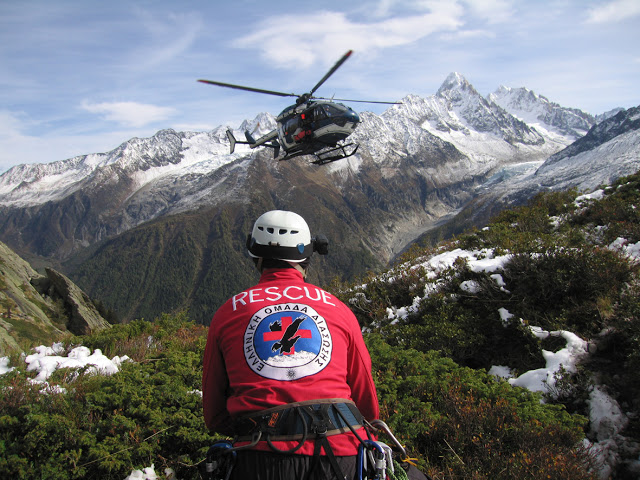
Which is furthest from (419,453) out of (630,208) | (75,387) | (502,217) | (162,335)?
(502,217)

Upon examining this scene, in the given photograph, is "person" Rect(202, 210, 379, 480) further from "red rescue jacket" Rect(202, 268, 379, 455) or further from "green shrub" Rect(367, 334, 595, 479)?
"green shrub" Rect(367, 334, 595, 479)

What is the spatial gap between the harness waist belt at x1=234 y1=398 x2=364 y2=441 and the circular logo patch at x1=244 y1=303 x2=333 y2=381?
0.89 ft

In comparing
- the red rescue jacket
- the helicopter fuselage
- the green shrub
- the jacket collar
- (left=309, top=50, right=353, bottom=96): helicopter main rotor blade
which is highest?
(left=309, top=50, right=353, bottom=96): helicopter main rotor blade

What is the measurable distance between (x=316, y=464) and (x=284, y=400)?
1.82 feet

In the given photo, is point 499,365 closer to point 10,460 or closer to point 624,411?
point 624,411

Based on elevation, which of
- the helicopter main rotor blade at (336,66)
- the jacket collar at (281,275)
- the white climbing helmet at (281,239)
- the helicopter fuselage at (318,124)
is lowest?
the jacket collar at (281,275)

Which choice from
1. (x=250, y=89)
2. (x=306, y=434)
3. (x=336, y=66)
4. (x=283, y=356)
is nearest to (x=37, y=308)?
(x=250, y=89)

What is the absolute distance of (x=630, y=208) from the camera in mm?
12922

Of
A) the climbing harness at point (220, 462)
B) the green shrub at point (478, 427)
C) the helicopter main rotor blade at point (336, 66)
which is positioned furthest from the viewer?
the helicopter main rotor blade at point (336, 66)

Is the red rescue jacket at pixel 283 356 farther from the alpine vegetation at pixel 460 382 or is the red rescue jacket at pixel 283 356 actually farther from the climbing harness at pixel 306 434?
the alpine vegetation at pixel 460 382

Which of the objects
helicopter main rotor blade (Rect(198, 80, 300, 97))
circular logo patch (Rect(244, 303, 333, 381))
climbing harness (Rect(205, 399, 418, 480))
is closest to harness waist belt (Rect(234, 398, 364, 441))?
climbing harness (Rect(205, 399, 418, 480))

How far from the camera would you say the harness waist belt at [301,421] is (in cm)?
306

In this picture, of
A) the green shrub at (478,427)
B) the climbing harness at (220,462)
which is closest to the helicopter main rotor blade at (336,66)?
the green shrub at (478,427)

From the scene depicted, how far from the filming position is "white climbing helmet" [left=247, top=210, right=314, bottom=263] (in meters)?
4.28
